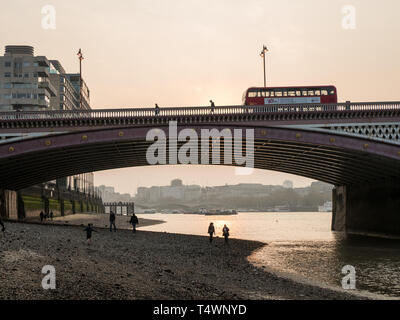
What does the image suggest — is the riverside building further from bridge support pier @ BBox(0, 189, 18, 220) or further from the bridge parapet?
the bridge parapet

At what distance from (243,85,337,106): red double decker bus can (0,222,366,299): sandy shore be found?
86.1 feet

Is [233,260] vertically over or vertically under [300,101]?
under

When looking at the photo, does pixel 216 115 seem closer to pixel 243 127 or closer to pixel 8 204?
pixel 243 127

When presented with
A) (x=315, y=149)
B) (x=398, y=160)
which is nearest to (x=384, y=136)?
(x=398, y=160)

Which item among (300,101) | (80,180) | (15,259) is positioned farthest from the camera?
(80,180)

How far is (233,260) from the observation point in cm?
3591

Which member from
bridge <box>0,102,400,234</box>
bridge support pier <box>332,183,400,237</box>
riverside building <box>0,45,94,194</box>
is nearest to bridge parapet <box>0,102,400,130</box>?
bridge <box>0,102,400,234</box>

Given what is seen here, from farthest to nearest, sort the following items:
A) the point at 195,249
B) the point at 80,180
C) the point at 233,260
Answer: the point at 80,180 → the point at 195,249 → the point at 233,260

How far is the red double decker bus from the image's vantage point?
55906 millimetres

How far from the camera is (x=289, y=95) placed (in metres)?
56.2

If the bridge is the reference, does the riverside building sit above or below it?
above

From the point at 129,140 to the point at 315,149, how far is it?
22489 millimetres

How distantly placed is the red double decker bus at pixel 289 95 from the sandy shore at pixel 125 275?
86.1 ft
